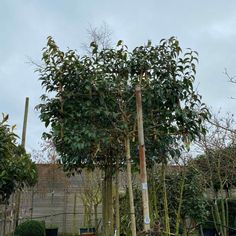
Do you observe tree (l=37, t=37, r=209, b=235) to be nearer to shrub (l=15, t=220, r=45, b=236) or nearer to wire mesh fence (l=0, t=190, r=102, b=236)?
shrub (l=15, t=220, r=45, b=236)

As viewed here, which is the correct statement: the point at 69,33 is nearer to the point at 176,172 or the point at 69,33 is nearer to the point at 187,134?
the point at 187,134

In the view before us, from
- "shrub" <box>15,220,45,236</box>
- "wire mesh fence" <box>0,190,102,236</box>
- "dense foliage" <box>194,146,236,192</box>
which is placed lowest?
"shrub" <box>15,220,45,236</box>

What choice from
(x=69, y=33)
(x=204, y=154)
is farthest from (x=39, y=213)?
(x=69, y=33)

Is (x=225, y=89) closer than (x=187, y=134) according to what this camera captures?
No

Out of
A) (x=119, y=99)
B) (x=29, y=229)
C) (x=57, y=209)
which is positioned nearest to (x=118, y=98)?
(x=119, y=99)

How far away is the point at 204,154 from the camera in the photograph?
7.81m

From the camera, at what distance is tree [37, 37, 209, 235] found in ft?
11.2

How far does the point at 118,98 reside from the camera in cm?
354

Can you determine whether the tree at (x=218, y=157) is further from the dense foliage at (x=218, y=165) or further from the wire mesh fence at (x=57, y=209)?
the wire mesh fence at (x=57, y=209)

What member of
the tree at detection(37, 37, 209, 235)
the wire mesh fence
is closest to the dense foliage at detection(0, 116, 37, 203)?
the tree at detection(37, 37, 209, 235)

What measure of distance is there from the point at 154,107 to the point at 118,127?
49cm

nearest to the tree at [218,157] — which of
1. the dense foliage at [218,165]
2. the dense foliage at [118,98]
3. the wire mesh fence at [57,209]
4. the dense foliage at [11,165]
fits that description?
the dense foliage at [218,165]

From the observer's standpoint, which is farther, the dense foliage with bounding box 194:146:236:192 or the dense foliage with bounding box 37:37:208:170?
the dense foliage with bounding box 194:146:236:192

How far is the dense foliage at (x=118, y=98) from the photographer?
3.41 meters
